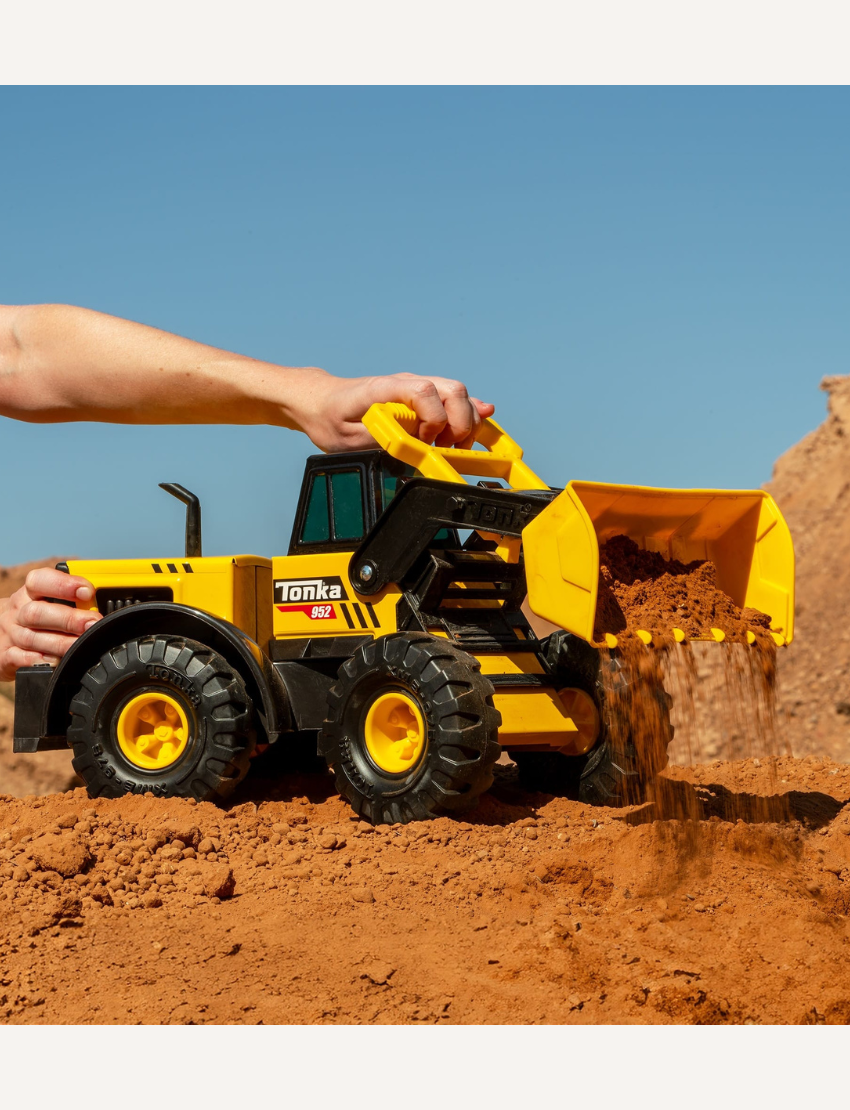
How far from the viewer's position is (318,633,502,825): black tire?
6.23 metres

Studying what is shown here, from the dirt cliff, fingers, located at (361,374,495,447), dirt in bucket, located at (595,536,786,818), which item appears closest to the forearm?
fingers, located at (361,374,495,447)

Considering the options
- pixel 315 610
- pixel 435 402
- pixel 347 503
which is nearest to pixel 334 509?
pixel 347 503

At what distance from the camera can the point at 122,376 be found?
4418mm

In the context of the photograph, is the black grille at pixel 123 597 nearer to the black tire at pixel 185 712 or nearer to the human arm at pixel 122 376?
the black tire at pixel 185 712

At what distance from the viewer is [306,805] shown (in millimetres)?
7176

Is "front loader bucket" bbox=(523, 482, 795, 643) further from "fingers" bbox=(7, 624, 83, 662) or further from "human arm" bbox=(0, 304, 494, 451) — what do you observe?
"fingers" bbox=(7, 624, 83, 662)

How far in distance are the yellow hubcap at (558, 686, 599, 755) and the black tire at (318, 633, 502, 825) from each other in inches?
45.0

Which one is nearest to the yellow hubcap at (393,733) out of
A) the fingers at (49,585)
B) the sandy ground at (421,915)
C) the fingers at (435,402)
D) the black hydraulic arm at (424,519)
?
the sandy ground at (421,915)

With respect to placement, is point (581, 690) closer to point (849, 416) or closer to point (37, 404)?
point (37, 404)

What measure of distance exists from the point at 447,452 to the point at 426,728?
5.66 ft

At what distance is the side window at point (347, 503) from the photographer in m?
7.45

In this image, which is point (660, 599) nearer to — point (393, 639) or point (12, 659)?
point (393, 639)

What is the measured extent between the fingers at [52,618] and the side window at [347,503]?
1.69 metres

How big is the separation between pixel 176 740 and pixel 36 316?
363 centimetres
